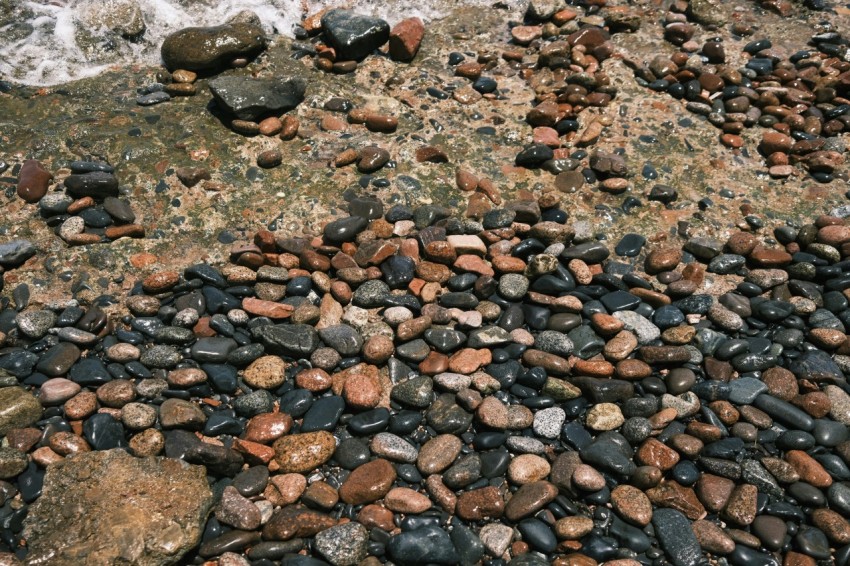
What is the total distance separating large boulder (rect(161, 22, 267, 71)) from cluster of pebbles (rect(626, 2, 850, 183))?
11.0 ft

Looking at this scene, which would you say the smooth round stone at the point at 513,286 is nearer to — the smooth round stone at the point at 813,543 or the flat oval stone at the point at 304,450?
the flat oval stone at the point at 304,450

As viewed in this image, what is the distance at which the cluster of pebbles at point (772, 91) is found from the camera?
223 inches

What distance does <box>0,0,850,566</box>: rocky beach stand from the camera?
363 cm

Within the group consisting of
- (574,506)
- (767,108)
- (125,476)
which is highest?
(767,108)

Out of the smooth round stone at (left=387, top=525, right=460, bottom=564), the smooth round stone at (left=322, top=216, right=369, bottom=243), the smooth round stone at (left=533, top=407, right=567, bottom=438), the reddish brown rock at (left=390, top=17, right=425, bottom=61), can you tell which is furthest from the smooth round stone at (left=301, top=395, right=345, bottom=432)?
the reddish brown rock at (left=390, top=17, right=425, bottom=61)

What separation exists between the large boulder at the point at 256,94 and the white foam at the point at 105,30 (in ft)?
3.63

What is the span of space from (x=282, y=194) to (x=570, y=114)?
8.06 ft

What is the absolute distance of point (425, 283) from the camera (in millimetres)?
4758

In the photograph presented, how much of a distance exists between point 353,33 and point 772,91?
3604 millimetres

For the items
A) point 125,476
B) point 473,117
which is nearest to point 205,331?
point 125,476

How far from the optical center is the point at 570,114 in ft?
19.2

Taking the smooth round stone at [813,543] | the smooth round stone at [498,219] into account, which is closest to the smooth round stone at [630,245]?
the smooth round stone at [498,219]

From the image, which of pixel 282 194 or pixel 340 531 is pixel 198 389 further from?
pixel 282 194

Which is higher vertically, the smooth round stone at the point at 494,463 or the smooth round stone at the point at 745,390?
the smooth round stone at the point at 745,390
